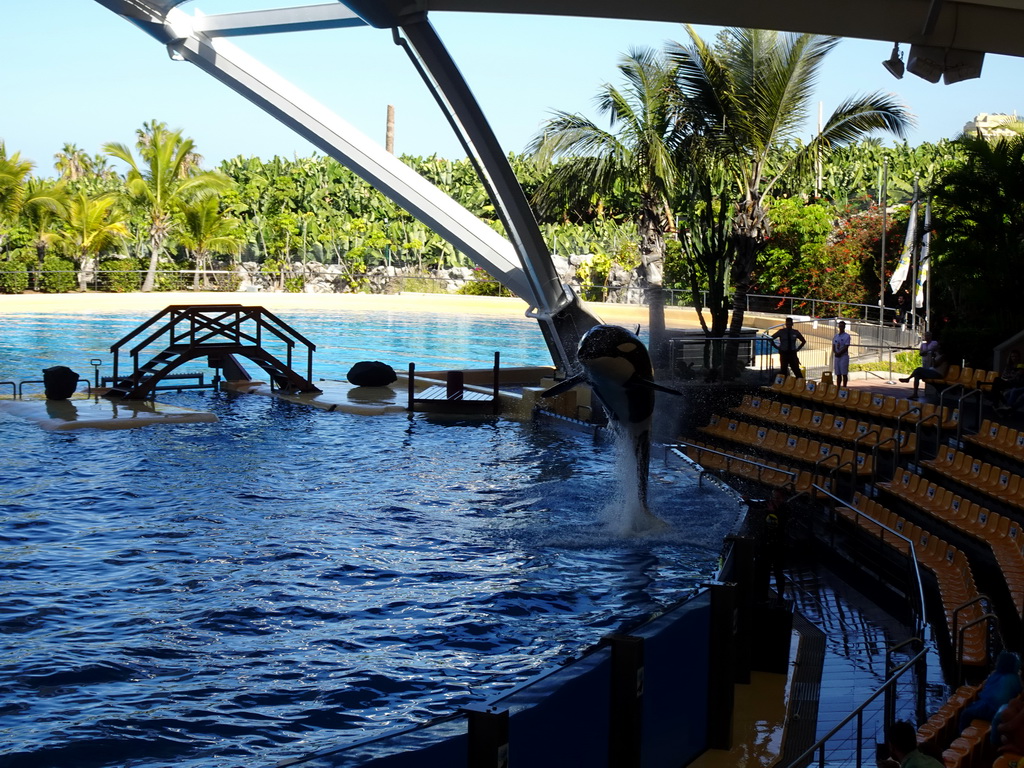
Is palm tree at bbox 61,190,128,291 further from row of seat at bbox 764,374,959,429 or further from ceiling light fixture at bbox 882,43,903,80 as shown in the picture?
ceiling light fixture at bbox 882,43,903,80

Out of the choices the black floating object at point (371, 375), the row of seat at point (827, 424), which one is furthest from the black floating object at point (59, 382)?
the row of seat at point (827, 424)

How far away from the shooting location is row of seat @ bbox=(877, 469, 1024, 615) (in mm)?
8883

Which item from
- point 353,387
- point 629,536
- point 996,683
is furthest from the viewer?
point 353,387

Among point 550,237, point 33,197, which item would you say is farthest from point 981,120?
point 33,197

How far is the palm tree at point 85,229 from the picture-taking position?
42.5 meters

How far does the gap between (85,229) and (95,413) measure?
2834cm

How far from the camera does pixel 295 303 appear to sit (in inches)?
1625

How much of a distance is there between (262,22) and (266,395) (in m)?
6.71

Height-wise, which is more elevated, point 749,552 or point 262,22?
point 262,22

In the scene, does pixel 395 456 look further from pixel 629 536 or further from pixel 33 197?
pixel 33 197

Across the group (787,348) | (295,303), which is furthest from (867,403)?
(295,303)

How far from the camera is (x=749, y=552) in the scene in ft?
23.5

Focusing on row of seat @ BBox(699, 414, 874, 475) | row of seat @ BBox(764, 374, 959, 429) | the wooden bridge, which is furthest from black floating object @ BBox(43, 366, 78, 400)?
row of seat @ BBox(764, 374, 959, 429)

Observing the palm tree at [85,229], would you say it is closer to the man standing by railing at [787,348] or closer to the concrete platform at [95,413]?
the concrete platform at [95,413]
